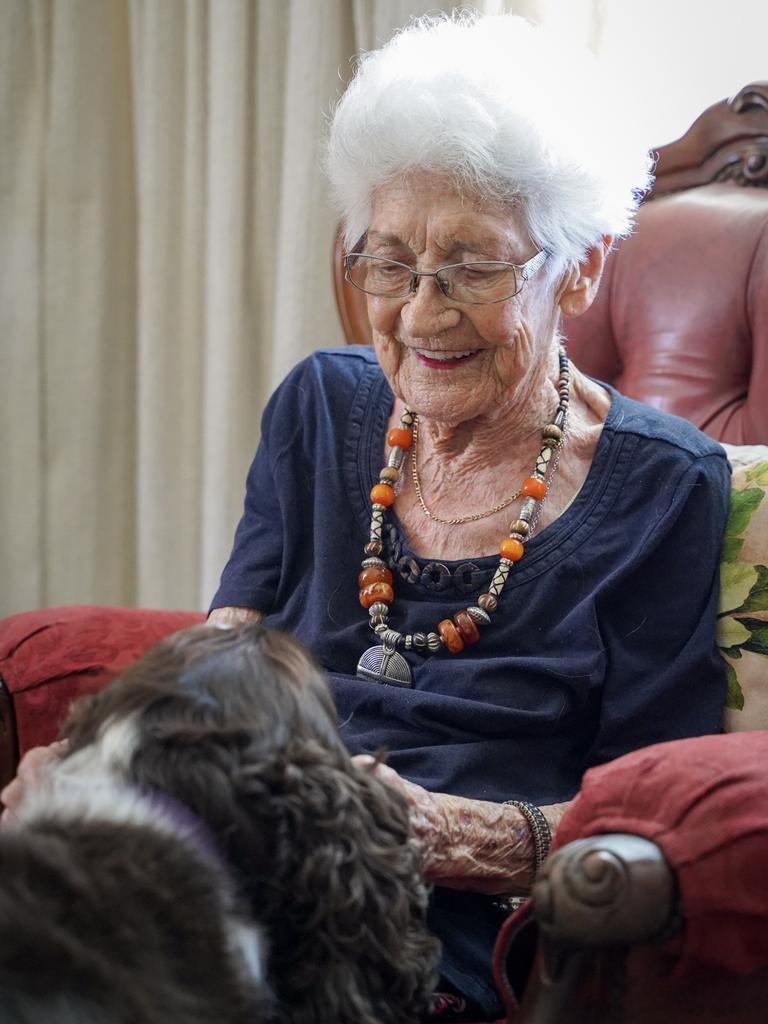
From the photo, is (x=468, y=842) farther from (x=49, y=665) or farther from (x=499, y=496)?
(x=49, y=665)

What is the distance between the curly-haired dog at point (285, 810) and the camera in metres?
0.79

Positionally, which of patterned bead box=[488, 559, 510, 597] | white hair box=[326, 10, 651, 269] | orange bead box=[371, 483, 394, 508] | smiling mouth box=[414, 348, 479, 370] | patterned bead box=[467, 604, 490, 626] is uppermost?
white hair box=[326, 10, 651, 269]

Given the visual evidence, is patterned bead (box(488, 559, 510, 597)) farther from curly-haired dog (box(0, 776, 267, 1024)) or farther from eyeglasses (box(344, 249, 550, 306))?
curly-haired dog (box(0, 776, 267, 1024))

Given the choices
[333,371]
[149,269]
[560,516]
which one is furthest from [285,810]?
[149,269]

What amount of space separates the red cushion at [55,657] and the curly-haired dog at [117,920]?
2.35 ft

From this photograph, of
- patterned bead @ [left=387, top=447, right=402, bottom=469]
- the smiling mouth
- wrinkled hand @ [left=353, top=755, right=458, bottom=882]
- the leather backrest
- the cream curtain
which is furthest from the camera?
the cream curtain

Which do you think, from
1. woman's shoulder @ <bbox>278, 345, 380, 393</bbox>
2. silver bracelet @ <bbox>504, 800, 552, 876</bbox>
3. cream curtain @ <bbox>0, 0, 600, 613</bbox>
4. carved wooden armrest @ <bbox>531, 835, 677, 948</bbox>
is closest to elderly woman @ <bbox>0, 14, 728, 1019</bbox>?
silver bracelet @ <bbox>504, 800, 552, 876</bbox>

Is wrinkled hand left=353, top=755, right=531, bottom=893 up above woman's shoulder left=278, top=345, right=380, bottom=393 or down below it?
below

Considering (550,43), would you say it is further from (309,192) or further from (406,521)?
(309,192)

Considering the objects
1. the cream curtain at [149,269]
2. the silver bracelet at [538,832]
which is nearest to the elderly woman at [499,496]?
the silver bracelet at [538,832]

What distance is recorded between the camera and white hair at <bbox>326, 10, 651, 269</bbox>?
135 centimetres

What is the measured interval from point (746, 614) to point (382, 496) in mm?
467

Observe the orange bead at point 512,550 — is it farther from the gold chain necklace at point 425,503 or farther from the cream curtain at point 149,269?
the cream curtain at point 149,269

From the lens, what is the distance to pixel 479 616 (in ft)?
4.54
